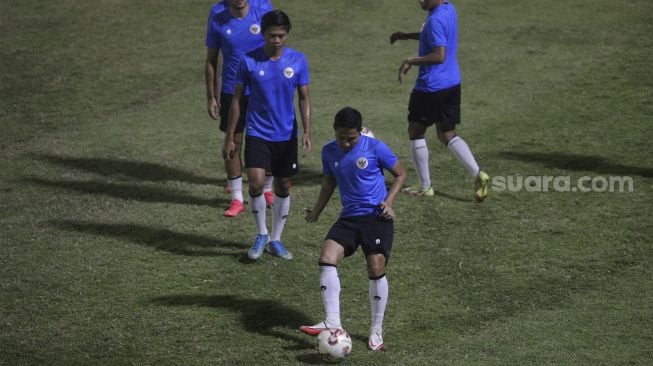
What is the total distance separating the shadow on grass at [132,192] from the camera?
45.9 ft

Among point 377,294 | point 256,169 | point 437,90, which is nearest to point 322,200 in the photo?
point 377,294

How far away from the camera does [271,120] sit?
11492mm

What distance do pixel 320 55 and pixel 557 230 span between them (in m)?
9.71

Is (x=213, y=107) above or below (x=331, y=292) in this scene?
above

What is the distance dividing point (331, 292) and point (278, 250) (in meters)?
2.72

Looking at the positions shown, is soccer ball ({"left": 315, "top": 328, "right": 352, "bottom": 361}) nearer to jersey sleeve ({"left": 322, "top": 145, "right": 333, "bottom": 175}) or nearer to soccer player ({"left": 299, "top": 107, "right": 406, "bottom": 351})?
soccer player ({"left": 299, "top": 107, "right": 406, "bottom": 351})

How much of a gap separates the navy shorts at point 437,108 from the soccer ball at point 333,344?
17.1 feet

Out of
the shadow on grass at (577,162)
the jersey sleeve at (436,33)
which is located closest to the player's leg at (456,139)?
the jersey sleeve at (436,33)

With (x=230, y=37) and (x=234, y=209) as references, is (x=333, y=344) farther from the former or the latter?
(x=230, y=37)

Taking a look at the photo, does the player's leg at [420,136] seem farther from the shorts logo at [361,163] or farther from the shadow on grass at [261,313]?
the shorts logo at [361,163]

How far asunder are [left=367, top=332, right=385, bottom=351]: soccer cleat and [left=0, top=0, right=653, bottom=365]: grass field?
0.11 m

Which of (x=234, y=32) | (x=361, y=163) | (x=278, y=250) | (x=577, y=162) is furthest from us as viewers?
(x=577, y=162)

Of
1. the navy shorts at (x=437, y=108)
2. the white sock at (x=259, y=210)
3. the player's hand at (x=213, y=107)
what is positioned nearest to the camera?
the white sock at (x=259, y=210)

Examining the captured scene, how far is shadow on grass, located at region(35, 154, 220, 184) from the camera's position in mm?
14906
